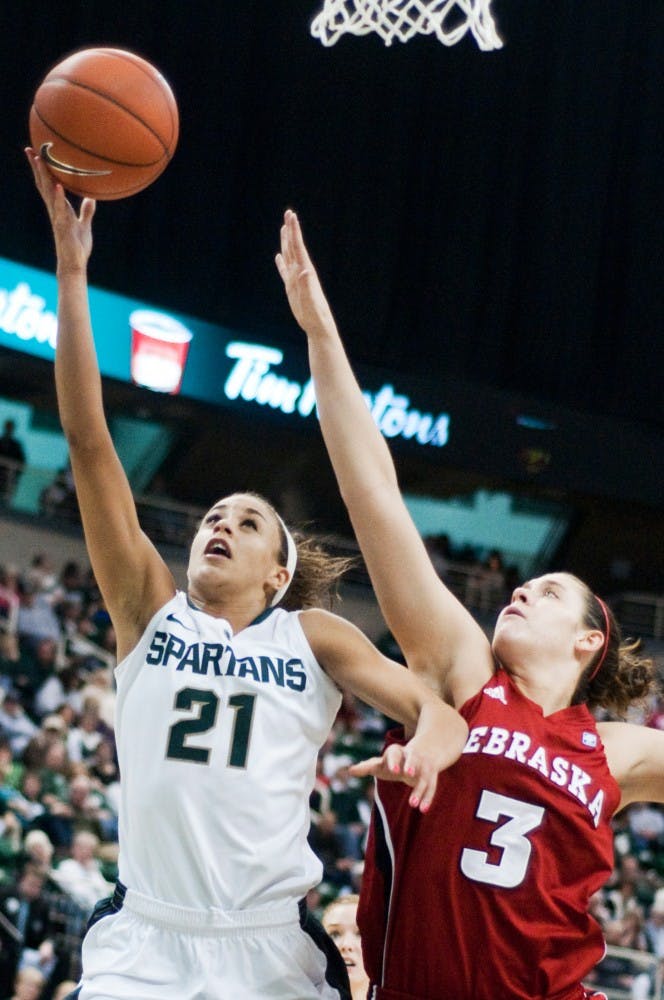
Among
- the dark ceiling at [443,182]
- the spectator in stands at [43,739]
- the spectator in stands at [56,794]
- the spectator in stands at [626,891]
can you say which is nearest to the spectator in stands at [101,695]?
the spectator in stands at [43,739]

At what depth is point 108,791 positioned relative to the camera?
8.69m

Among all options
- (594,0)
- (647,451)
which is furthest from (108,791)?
(594,0)

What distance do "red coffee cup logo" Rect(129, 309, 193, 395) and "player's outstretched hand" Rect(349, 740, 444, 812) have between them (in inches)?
411

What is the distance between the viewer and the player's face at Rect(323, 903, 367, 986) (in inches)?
146

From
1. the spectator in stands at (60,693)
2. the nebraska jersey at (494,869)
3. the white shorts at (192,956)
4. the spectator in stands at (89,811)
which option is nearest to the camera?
the white shorts at (192,956)

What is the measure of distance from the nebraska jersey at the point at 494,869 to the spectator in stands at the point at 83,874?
4.39 metres

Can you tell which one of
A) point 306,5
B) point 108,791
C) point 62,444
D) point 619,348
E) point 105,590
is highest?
point 306,5

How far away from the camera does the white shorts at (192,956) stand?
8.50ft

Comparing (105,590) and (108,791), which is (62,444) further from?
(105,590)

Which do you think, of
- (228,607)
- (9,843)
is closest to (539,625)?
(228,607)

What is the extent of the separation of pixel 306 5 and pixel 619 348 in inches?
188

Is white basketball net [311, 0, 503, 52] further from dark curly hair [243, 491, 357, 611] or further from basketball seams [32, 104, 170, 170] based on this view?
dark curly hair [243, 491, 357, 611]

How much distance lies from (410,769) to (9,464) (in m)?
12.1

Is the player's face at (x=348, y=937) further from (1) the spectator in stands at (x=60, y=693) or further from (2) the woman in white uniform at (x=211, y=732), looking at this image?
(1) the spectator in stands at (x=60, y=693)
